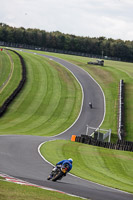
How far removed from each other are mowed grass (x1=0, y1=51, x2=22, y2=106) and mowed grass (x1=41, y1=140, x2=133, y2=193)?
25.5 meters

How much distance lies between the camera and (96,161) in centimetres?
3269

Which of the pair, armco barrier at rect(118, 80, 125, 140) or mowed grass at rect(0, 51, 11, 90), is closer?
Answer: armco barrier at rect(118, 80, 125, 140)

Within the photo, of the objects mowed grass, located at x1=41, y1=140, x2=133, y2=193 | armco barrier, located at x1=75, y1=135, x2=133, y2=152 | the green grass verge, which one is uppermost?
the green grass verge

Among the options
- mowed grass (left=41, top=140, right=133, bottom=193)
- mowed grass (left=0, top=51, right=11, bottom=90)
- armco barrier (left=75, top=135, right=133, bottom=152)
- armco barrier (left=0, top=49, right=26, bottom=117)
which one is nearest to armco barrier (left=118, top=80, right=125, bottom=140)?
armco barrier (left=75, top=135, right=133, bottom=152)

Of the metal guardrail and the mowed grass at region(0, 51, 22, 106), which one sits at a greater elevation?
the mowed grass at region(0, 51, 22, 106)

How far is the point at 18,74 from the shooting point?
80.0m

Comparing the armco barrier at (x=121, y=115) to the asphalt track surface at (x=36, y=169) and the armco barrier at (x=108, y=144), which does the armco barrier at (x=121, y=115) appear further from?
the armco barrier at (x=108, y=144)

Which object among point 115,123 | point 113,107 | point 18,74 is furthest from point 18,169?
point 18,74

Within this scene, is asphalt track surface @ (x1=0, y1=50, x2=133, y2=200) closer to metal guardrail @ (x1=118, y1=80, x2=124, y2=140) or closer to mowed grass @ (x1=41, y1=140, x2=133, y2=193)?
mowed grass @ (x1=41, y1=140, x2=133, y2=193)

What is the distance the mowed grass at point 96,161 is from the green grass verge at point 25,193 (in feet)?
21.8

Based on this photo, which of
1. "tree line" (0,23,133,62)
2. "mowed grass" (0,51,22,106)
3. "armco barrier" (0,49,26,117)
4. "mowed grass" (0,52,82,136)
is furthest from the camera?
"tree line" (0,23,133,62)

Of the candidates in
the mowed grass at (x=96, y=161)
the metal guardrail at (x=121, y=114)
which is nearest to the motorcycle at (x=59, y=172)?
the mowed grass at (x=96, y=161)

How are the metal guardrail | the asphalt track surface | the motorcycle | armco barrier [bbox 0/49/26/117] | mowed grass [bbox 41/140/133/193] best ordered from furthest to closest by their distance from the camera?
armco barrier [bbox 0/49/26/117] < the metal guardrail < mowed grass [bbox 41/140/133/193] < the motorcycle < the asphalt track surface

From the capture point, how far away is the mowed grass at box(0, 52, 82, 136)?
169 ft
